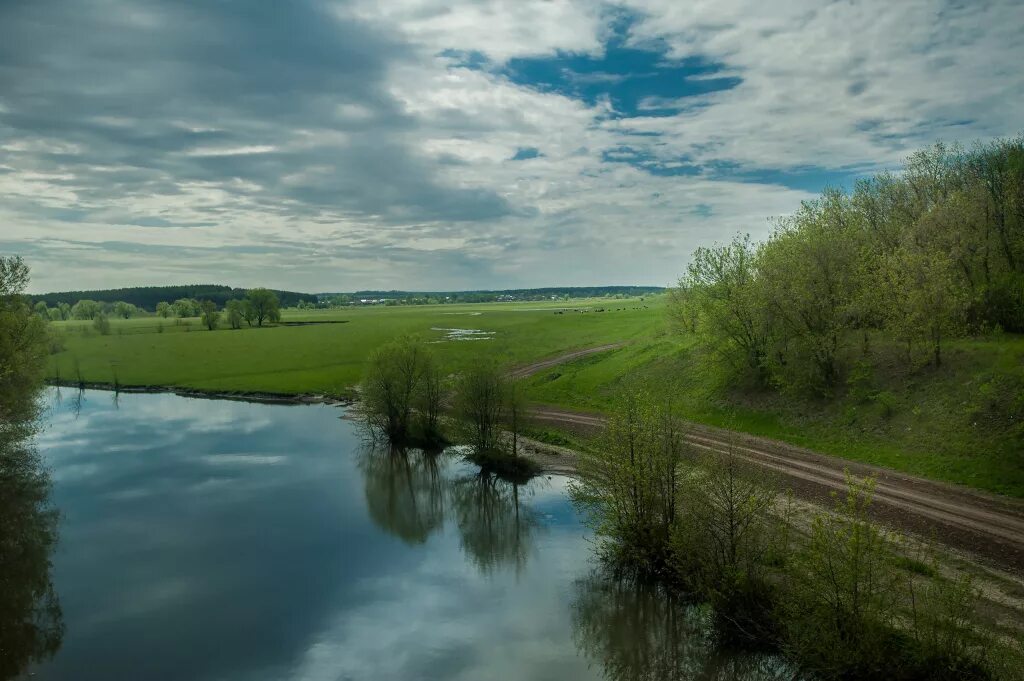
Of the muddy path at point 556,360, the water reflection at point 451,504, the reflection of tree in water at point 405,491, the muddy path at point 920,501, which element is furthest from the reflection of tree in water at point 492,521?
the muddy path at point 556,360

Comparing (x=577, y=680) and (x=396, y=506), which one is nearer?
(x=577, y=680)

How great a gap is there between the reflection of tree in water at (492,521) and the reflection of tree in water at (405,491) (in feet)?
4.90

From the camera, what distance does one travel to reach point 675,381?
5750 centimetres

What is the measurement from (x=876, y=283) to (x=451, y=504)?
1312 inches

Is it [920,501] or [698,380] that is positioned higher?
[698,380]

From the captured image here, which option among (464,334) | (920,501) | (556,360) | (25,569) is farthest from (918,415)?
(464,334)

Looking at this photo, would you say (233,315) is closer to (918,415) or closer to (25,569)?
(25,569)

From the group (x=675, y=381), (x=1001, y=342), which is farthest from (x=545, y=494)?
(x=1001, y=342)

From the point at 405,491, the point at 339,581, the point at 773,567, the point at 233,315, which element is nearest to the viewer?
the point at 773,567

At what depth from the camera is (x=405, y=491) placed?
1647 inches

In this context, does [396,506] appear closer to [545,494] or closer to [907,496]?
[545,494]

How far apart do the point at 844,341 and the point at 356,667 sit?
3996cm

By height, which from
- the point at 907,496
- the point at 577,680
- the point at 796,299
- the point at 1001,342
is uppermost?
the point at 796,299

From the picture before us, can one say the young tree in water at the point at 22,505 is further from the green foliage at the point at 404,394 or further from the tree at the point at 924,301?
the tree at the point at 924,301
